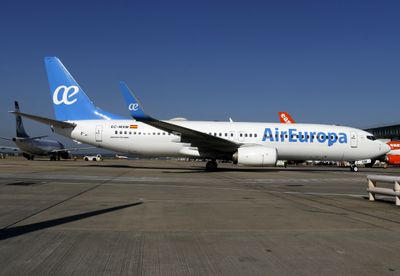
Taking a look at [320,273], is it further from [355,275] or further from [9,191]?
[9,191]

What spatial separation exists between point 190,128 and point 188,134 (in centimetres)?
288

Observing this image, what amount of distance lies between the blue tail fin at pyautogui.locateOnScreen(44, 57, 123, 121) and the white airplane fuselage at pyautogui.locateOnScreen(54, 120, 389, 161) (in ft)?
2.66

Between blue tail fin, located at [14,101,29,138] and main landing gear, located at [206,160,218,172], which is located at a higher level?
blue tail fin, located at [14,101,29,138]

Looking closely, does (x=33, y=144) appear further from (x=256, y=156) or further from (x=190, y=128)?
(x=256, y=156)

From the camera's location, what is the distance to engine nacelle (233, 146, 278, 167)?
2047 centimetres

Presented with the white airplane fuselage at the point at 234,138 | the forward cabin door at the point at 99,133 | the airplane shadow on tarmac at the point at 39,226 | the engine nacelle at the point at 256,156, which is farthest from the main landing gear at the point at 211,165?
the airplane shadow on tarmac at the point at 39,226

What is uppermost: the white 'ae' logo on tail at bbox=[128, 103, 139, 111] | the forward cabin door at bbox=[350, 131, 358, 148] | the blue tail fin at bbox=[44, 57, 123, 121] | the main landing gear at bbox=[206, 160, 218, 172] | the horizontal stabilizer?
the blue tail fin at bbox=[44, 57, 123, 121]

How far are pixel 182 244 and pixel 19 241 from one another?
6.72 feet

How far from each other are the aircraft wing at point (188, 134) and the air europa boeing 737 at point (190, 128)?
0.16 meters

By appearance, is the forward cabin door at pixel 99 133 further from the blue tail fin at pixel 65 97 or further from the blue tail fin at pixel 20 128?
the blue tail fin at pixel 20 128

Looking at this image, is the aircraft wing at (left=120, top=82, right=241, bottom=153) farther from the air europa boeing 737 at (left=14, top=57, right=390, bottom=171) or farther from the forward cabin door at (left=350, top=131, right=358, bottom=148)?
the forward cabin door at (left=350, top=131, right=358, bottom=148)

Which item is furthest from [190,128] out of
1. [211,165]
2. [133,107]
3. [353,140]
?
[353,140]

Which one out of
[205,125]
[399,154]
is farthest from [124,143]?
[399,154]

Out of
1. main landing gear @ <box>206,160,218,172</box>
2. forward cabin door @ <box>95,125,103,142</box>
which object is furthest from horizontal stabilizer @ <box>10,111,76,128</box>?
main landing gear @ <box>206,160,218,172</box>
